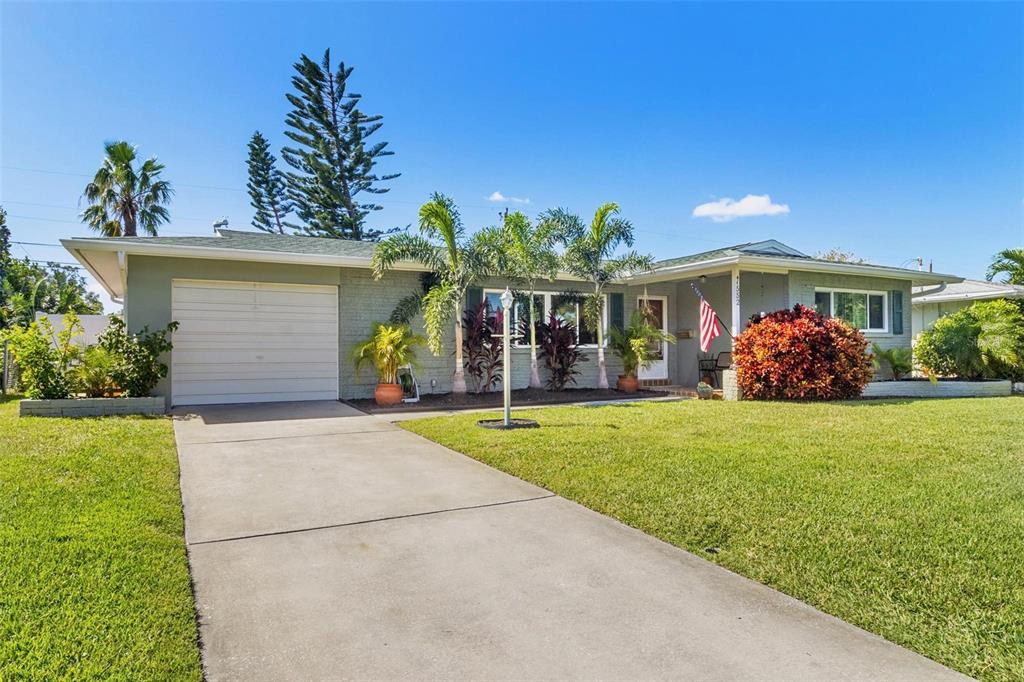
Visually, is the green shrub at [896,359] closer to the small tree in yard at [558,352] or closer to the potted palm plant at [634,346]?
the potted palm plant at [634,346]

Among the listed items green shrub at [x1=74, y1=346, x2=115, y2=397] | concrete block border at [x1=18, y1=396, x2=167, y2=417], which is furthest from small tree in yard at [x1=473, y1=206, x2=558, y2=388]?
green shrub at [x1=74, y1=346, x2=115, y2=397]

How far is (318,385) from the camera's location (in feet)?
35.3

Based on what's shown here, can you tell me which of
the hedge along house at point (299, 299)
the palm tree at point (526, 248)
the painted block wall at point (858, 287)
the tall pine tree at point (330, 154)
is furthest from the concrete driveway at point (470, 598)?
the tall pine tree at point (330, 154)

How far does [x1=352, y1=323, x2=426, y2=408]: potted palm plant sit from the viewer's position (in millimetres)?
9953

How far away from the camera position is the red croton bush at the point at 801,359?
1042 centimetres

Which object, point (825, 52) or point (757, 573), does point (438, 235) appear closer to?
point (757, 573)

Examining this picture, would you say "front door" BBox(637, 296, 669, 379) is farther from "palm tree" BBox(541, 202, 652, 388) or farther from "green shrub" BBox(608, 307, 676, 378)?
"palm tree" BBox(541, 202, 652, 388)

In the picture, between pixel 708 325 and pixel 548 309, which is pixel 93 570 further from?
pixel 548 309

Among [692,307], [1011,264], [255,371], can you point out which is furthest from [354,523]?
[1011,264]

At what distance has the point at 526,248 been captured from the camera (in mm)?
10656

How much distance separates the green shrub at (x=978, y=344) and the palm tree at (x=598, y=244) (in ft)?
24.8

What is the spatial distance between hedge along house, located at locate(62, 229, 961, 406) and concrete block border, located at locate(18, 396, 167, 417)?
1.01 metres

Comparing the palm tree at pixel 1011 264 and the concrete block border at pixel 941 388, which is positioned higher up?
the palm tree at pixel 1011 264

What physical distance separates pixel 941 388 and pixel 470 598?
43.8 ft
